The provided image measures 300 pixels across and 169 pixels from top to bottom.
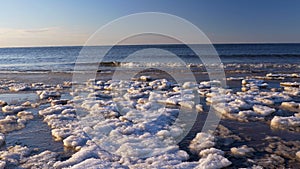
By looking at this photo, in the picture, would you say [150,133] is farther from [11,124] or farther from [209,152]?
[11,124]

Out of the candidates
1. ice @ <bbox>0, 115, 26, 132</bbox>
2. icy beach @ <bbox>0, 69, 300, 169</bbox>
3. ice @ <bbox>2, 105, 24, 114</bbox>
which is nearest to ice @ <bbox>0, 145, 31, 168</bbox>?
icy beach @ <bbox>0, 69, 300, 169</bbox>

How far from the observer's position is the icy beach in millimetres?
4355

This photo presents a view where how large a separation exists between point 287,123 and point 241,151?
6.66 feet

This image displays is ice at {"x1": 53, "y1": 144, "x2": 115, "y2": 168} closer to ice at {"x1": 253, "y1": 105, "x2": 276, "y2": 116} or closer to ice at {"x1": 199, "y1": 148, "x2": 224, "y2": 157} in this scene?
ice at {"x1": 199, "y1": 148, "x2": 224, "y2": 157}

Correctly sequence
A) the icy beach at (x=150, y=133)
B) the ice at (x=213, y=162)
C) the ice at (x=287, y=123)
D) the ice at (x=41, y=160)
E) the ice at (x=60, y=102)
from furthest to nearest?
the ice at (x=60, y=102) → the ice at (x=287, y=123) → the icy beach at (x=150, y=133) → the ice at (x=41, y=160) → the ice at (x=213, y=162)

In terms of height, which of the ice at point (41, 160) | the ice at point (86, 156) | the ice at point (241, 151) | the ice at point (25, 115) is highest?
the ice at point (25, 115)

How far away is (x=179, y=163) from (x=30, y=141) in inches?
114

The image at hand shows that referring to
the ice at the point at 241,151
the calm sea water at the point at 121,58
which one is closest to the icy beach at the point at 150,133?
the ice at the point at 241,151

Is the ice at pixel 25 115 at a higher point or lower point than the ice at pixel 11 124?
higher

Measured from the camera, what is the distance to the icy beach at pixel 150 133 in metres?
4.36

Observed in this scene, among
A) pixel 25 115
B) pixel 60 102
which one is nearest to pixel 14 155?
pixel 25 115

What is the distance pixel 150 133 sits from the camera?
5672 millimetres

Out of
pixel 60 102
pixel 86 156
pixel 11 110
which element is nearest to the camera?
pixel 86 156

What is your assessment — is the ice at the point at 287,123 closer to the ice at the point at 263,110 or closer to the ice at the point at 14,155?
the ice at the point at 263,110
